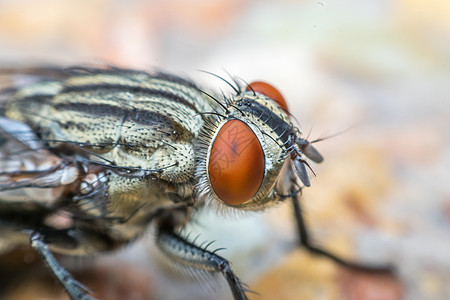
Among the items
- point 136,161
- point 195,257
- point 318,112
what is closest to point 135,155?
point 136,161

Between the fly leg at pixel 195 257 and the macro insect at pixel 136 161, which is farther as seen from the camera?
the fly leg at pixel 195 257

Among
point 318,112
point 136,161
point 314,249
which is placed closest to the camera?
point 136,161

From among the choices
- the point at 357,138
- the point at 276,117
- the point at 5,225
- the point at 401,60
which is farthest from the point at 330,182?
the point at 5,225

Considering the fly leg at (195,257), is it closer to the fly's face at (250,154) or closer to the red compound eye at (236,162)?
the fly's face at (250,154)

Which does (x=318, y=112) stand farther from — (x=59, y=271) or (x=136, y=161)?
(x=59, y=271)

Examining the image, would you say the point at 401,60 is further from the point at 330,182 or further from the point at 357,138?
the point at 330,182

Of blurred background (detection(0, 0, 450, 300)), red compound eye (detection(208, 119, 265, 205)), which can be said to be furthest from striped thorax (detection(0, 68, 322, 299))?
blurred background (detection(0, 0, 450, 300))

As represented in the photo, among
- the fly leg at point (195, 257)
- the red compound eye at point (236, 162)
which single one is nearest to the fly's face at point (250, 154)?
the red compound eye at point (236, 162)
